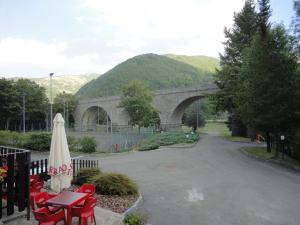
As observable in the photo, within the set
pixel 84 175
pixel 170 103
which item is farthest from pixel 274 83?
pixel 170 103

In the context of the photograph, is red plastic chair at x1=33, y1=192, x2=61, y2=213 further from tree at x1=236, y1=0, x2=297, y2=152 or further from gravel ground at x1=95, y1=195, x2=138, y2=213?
tree at x1=236, y1=0, x2=297, y2=152

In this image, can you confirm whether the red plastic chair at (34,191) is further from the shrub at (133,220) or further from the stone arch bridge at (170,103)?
the stone arch bridge at (170,103)

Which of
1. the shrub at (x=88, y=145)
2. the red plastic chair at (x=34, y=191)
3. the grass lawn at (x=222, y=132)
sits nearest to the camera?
the red plastic chair at (x=34, y=191)

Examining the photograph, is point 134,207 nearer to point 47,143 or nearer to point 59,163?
point 59,163

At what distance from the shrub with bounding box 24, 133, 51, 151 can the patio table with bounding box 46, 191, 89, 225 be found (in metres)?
21.1

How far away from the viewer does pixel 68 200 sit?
6.22 metres

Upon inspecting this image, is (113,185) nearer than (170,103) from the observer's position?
Yes

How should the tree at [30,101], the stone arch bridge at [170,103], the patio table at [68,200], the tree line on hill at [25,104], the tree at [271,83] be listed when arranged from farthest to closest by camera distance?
→ the tree at [30,101]
the tree line on hill at [25,104]
the stone arch bridge at [170,103]
the tree at [271,83]
the patio table at [68,200]

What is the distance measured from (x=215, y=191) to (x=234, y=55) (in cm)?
3014

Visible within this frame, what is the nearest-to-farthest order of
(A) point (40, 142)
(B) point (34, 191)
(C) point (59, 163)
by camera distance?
1. (B) point (34, 191)
2. (C) point (59, 163)
3. (A) point (40, 142)

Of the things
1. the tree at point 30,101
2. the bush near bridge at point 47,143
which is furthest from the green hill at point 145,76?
the bush near bridge at point 47,143

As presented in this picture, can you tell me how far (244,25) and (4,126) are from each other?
5179cm

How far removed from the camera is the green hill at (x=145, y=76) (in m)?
129

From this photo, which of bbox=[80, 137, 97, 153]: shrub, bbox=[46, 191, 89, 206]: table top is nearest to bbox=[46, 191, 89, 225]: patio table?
bbox=[46, 191, 89, 206]: table top
